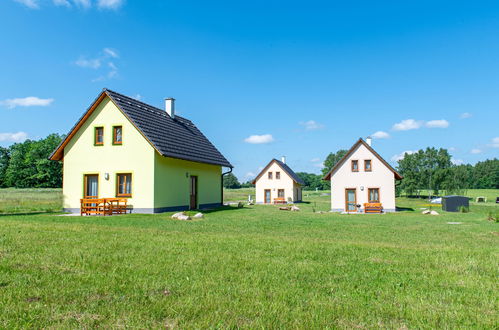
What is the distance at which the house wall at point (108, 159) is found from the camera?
18.9 m

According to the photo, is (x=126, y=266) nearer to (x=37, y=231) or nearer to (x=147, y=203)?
(x=37, y=231)

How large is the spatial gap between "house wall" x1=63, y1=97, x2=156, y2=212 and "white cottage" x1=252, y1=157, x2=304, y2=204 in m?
29.4

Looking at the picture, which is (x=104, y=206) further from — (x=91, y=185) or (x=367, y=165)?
(x=367, y=165)

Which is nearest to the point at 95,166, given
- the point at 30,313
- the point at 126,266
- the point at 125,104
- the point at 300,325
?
the point at 125,104

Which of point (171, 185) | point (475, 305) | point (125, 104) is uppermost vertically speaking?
point (125, 104)

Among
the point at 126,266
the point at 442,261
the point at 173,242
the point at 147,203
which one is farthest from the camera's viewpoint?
the point at 147,203

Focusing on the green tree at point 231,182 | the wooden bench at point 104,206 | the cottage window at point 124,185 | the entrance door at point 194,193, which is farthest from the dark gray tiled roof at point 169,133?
the green tree at point 231,182

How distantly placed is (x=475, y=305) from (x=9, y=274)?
6.20 meters

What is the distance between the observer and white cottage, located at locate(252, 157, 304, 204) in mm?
46750

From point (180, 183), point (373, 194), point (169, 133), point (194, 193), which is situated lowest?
point (373, 194)

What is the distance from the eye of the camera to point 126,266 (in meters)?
5.62

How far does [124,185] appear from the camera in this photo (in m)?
19.5

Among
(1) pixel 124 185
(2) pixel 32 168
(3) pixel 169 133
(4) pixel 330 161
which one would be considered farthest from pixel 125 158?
(4) pixel 330 161

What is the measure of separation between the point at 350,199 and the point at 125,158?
60.4 ft
